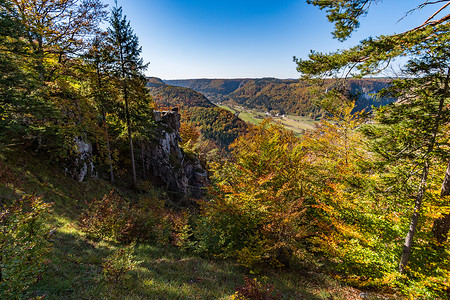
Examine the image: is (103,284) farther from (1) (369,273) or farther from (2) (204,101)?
(2) (204,101)

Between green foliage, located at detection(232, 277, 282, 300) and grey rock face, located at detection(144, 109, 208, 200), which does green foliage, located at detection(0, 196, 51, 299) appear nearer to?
green foliage, located at detection(232, 277, 282, 300)

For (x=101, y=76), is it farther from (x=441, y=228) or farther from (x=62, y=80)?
(x=441, y=228)

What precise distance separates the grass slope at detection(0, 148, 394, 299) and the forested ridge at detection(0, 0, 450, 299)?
0.06 meters

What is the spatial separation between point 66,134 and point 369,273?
1738cm

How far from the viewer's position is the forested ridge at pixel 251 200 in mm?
4527

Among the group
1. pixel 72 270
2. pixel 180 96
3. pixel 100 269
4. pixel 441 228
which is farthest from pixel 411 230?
pixel 180 96

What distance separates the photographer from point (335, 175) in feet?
32.2

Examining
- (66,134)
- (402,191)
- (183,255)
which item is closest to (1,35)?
(66,134)

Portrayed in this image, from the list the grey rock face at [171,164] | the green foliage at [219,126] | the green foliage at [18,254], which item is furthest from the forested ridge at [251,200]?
the green foliage at [219,126]

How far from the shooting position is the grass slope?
13.9 feet

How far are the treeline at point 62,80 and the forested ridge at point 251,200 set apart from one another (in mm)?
98

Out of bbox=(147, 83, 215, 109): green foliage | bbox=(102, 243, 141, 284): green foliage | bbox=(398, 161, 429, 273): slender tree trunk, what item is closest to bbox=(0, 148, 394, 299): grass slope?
bbox=(102, 243, 141, 284): green foliage

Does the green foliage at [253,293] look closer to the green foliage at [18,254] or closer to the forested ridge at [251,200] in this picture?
the forested ridge at [251,200]

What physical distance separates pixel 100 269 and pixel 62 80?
11.8 metres
